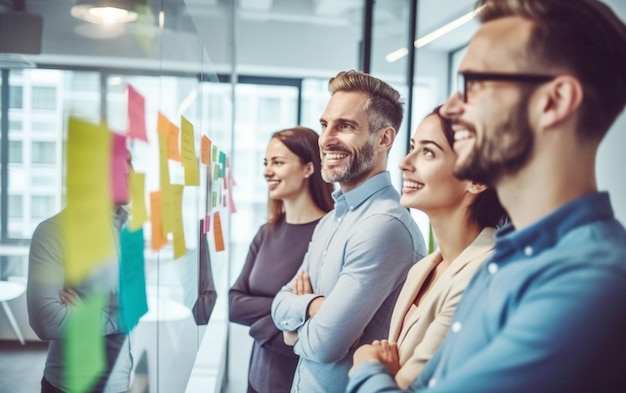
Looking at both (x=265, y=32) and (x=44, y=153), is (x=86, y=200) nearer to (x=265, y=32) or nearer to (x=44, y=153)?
(x=44, y=153)

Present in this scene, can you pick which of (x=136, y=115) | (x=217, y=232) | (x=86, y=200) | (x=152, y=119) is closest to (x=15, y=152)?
(x=86, y=200)

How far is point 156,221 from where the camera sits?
110cm

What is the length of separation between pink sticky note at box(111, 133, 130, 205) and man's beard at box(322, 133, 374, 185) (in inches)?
32.4

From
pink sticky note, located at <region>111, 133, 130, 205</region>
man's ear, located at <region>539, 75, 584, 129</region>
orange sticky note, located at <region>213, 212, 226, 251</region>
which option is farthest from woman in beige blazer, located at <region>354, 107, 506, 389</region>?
orange sticky note, located at <region>213, 212, 226, 251</region>

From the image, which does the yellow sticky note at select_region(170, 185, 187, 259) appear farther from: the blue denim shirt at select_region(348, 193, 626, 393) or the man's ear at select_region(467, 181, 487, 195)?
the blue denim shirt at select_region(348, 193, 626, 393)

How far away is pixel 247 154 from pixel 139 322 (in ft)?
12.9

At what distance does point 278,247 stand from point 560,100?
1554 mm

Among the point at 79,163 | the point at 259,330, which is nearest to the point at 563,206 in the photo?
the point at 79,163

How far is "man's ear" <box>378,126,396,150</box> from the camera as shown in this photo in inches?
64.7

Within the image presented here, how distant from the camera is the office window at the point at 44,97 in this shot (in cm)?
60

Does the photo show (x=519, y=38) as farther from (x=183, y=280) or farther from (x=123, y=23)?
(x=183, y=280)

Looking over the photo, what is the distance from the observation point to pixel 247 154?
4887mm

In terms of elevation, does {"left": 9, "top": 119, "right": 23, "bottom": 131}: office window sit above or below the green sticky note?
above

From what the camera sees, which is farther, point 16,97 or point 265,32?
point 265,32
